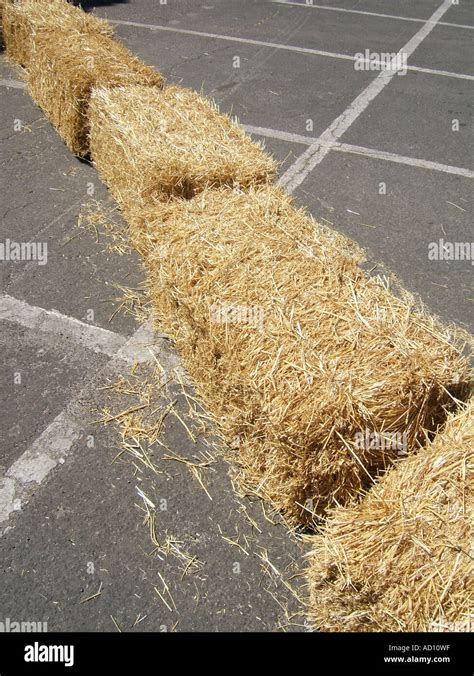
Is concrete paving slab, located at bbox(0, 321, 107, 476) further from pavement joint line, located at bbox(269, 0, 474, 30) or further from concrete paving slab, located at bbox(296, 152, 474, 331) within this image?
pavement joint line, located at bbox(269, 0, 474, 30)

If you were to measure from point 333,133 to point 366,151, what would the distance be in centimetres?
63

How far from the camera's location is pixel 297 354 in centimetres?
343

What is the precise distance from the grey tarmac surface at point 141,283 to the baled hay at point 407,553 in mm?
466

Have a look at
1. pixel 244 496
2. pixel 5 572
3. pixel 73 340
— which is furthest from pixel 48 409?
pixel 244 496

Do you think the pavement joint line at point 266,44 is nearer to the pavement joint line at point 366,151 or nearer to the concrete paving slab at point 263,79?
the concrete paving slab at point 263,79

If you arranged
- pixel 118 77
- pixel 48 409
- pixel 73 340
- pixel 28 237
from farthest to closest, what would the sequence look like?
pixel 118 77 → pixel 28 237 → pixel 73 340 → pixel 48 409

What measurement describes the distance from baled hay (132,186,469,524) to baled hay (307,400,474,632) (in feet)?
0.90

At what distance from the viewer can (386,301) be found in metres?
3.81

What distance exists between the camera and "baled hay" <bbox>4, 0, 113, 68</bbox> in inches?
309

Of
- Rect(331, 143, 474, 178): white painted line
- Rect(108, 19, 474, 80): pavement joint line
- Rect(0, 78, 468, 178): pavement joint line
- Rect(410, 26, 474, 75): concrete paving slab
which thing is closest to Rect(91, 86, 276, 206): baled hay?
Rect(0, 78, 468, 178): pavement joint line

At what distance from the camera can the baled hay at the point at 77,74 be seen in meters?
6.64
